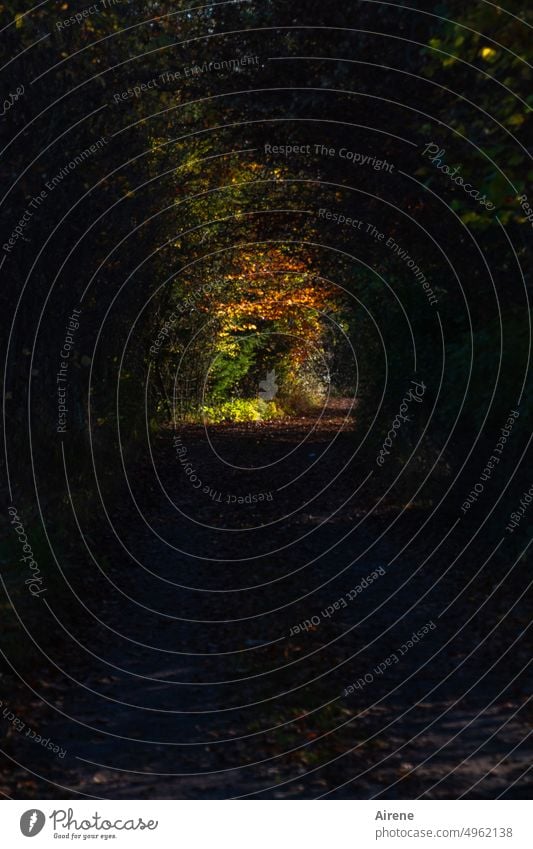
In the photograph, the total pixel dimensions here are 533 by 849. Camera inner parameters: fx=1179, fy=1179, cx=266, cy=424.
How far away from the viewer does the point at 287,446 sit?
115 feet

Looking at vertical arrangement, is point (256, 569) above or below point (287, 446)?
below

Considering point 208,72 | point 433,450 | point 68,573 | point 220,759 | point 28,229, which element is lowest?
point 220,759

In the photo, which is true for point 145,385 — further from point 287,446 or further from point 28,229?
point 28,229

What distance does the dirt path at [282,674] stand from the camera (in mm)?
7715

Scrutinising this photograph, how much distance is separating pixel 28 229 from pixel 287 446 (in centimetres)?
2203

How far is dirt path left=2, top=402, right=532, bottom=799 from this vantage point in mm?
7715

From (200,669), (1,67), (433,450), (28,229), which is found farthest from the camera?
(433,450)

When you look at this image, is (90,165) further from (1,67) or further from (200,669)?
(200,669)

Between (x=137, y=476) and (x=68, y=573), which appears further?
(x=137, y=476)

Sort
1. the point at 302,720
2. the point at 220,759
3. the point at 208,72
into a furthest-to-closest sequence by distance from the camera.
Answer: the point at 208,72 → the point at 302,720 → the point at 220,759

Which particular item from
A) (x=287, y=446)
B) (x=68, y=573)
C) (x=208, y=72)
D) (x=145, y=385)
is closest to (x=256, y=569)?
(x=68, y=573)

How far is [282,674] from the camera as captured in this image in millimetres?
10094

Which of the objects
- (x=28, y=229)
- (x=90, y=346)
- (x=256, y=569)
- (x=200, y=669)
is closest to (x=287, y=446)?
(x=90, y=346)

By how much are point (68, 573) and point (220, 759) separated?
508 centimetres
